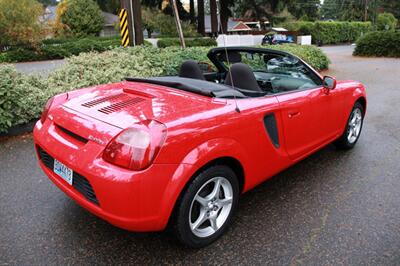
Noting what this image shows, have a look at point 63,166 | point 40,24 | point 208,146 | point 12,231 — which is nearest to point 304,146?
point 208,146

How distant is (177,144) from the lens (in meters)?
2.26

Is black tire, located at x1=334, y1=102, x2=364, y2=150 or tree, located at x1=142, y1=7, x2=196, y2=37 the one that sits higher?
tree, located at x1=142, y1=7, x2=196, y2=37

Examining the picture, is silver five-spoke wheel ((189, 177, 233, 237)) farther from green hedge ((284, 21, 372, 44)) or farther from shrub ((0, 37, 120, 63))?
green hedge ((284, 21, 372, 44))

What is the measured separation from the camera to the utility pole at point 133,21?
9.84 m

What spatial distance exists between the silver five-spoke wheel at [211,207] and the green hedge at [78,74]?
380cm

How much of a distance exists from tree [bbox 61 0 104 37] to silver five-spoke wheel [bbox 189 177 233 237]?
116 ft

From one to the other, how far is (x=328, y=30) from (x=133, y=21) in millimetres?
40812

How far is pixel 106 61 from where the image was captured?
7.57 meters

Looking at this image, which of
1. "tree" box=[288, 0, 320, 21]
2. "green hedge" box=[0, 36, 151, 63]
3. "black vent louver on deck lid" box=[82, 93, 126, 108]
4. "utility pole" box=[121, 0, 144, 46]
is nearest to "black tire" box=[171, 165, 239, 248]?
"black vent louver on deck lid" box=[82, 93, 126, 108]

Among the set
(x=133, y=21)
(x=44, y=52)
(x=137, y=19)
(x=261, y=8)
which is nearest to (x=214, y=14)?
(x=261, y=8)

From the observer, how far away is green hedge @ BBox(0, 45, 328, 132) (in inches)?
210

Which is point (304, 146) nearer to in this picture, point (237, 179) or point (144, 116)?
point (237, 179)

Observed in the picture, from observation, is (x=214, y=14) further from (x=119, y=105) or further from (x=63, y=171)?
(x=63, y=171)

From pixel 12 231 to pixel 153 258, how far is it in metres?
1.23
